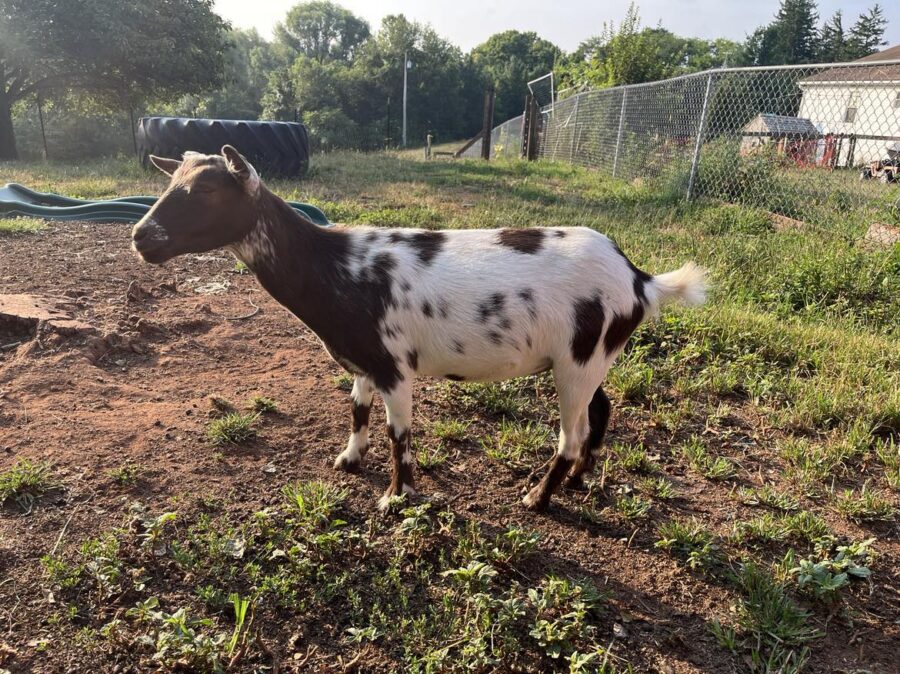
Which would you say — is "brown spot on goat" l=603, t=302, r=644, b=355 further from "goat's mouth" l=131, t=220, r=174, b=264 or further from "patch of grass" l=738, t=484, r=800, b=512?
"goat's mouth" l=131, t=220, r=174, b=264

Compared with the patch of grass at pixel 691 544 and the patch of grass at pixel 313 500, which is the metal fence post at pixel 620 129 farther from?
the patch of grass at pixel 313 500

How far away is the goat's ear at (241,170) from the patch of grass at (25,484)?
1.79 meters

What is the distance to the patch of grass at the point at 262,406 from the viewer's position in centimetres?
378

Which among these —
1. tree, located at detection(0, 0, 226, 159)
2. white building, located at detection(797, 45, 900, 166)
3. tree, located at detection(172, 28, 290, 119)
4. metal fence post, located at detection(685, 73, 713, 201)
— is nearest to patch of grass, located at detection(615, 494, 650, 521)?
white building, located at detection(797, 45, 900, 166)

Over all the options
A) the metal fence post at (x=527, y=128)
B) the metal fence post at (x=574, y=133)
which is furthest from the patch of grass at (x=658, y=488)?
the metal fence post at (x=527, y=128)

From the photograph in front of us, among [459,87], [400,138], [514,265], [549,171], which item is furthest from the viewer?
[459,87]

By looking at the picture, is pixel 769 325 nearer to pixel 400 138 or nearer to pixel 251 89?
pixel 400 138

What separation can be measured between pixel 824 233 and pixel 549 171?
9378 millimetres

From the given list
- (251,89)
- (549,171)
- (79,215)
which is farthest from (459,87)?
(79,215)

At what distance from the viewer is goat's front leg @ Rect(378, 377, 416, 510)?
Answer: 9.75ft

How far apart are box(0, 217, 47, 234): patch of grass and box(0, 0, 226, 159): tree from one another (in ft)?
45.1

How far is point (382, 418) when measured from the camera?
3.98 metres

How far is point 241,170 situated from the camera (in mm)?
2818

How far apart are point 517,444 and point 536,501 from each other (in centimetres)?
56
